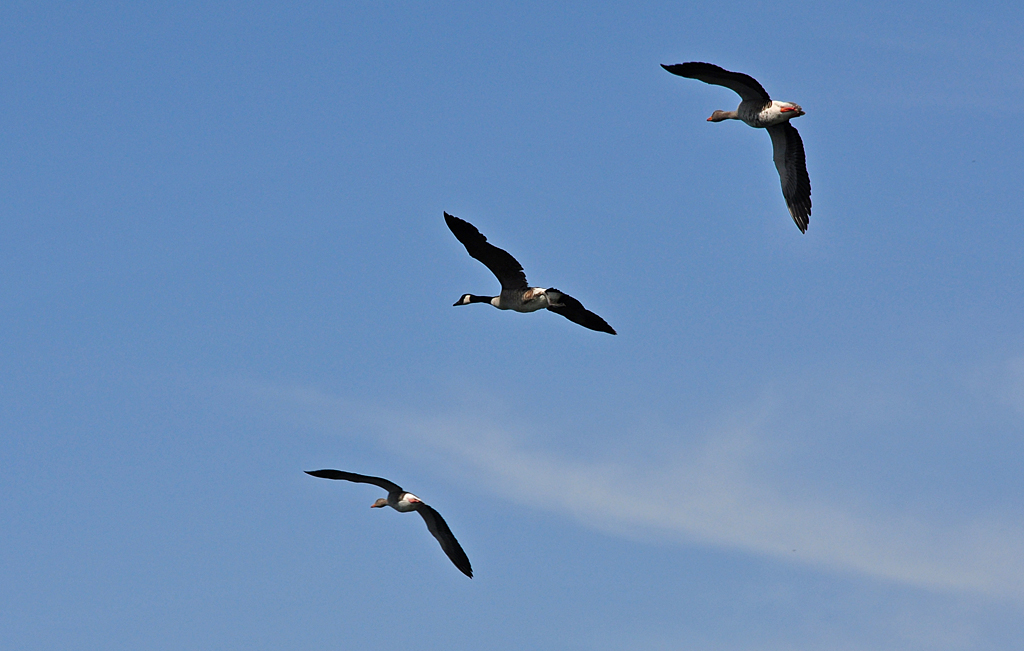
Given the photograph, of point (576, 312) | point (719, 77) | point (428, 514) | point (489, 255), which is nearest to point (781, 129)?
point (719, 77)

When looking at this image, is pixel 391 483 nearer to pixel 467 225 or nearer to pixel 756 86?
pixel 467 225

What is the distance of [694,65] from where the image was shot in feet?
86.6

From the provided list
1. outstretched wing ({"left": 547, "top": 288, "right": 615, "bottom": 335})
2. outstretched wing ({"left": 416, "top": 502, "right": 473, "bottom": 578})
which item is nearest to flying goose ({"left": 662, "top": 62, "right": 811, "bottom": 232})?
outstretched wing ({"left": 547, "top": 288, "right": 615, "bottom": 335})

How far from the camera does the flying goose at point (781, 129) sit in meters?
28.1

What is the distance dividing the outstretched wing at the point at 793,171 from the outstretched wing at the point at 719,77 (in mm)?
1679

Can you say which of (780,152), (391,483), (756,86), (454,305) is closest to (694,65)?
(756,86)

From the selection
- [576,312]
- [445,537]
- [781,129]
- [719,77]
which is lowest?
[445,537]

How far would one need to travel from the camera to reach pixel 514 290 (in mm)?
29500

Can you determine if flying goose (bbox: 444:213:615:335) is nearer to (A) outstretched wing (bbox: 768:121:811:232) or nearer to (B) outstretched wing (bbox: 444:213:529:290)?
(B) outstretched wing (bbox: 444:213:529:290)

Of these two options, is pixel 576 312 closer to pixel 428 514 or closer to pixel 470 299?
pixel 470 299

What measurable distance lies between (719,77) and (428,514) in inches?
508

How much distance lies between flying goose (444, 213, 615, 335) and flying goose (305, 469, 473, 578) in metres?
5.28

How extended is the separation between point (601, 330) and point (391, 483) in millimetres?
6384

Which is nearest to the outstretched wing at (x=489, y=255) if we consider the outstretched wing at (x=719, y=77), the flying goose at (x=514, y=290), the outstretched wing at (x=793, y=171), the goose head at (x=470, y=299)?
the flying goose at (x=514, y=290)
